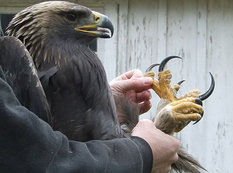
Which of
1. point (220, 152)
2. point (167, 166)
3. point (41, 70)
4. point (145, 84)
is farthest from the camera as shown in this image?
point (220, 152)

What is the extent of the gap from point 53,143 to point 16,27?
950 mm

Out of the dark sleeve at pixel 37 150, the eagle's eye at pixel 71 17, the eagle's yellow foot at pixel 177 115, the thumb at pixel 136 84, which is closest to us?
the dark sleeve at pixel 37 150

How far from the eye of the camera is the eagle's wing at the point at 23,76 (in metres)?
1.91

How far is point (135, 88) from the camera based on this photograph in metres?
2.64

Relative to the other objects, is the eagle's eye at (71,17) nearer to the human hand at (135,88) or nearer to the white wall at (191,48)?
the human hand at (135,88)

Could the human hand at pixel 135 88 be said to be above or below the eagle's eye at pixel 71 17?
below

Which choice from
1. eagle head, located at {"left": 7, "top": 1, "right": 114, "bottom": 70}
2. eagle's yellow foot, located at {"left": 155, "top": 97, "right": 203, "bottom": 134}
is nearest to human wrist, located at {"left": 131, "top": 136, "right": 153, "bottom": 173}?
eagle's yellow foot, located at {"left": 155, "top": 97, "right": 203, "bottom": 134}

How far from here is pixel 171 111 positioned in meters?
2.21

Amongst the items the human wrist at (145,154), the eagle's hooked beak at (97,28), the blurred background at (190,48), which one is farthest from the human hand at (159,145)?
the blurred background at (190,48)

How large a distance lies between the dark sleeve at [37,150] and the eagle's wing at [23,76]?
0.37 metres

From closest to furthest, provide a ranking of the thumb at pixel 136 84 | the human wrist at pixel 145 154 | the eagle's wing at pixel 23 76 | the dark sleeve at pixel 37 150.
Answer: the dark sleeve at pixel 37 150 → the human wrist at pixel 145 154 → the eagle's wing at pixel 23 76 → the thumb at pixel 136 84

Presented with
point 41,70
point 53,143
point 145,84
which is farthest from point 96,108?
point 53,143

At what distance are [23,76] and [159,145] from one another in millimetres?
619

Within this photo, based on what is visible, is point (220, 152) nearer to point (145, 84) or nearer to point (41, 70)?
point (145, 84)
